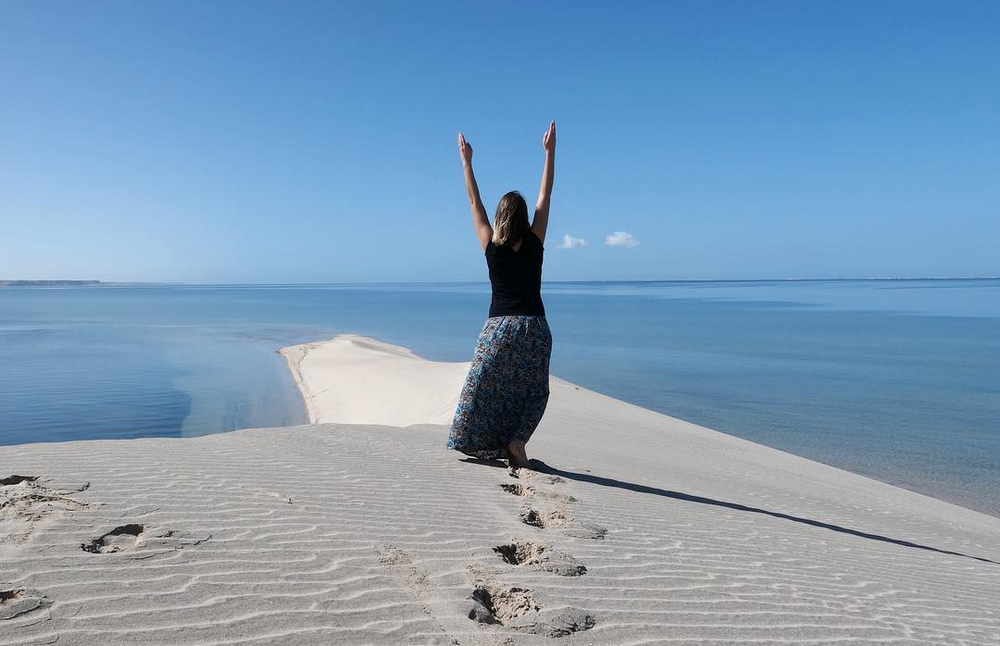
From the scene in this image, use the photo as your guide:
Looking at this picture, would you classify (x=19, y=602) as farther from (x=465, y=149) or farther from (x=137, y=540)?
(x=465, y=149)

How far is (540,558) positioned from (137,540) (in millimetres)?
2170

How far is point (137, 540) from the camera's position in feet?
10.7

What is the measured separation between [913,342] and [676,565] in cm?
3545

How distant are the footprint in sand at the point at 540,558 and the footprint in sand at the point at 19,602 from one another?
219 cm

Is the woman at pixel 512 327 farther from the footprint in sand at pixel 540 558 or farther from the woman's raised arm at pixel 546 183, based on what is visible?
the footprint in sand at pixel 540 558

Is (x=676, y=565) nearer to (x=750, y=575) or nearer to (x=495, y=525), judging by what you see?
(x=750, y=575)

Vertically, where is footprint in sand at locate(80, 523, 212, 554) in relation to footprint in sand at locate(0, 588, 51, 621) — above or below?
below

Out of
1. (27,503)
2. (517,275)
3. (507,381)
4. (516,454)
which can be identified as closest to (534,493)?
(516,454)

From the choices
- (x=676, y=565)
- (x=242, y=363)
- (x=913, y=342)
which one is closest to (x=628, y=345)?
(x=913, y=342)

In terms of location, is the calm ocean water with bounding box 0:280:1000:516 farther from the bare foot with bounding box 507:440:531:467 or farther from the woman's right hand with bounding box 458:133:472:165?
the woman's right hand with bounding box 458:133:472:165

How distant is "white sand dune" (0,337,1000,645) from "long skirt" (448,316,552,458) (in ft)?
1.28

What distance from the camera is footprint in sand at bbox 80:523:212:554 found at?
3.13 m

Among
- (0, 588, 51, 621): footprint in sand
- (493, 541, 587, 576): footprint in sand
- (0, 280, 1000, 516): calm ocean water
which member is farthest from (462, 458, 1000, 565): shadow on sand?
(0, 280, 1000, 516): calm ocean water

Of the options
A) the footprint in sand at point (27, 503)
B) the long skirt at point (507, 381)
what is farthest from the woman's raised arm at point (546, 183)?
the footprint in sand at point (27, 503)
